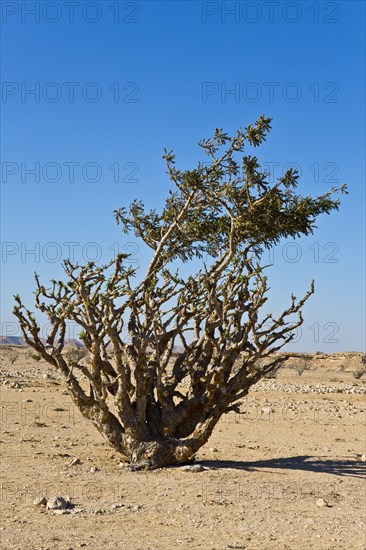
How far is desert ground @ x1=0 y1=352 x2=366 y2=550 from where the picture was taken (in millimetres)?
7379

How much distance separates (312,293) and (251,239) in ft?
4.81

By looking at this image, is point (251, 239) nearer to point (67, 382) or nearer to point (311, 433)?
point (67, 382)

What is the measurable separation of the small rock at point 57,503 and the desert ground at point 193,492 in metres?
0.09

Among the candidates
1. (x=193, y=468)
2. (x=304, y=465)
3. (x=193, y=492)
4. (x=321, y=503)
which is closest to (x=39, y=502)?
(x=193, y=492)

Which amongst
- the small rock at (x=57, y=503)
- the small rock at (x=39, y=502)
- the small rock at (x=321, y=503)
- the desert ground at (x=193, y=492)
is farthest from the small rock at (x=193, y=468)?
the small rock at (x=39, y=502)

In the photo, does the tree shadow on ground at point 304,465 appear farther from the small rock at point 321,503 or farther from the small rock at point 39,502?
the small rock at point 39,502

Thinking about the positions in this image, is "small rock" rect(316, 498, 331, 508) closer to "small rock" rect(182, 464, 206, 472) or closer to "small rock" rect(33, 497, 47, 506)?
"small rock" rect(182, 464, 206, 472)

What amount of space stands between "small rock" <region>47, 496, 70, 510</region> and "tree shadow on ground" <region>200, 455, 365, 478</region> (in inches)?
130

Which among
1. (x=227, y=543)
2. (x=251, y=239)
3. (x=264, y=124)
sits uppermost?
(x=264, y=124)

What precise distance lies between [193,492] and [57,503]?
6.51ft

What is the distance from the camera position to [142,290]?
1123 centimetres

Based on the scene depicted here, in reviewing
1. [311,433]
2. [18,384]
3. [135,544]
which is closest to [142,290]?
[135,544]

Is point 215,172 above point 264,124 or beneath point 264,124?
beneath

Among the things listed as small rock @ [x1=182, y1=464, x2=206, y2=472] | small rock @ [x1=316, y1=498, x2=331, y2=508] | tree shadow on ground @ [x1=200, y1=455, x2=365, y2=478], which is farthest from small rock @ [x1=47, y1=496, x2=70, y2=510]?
small rock @ [x1=316, y1=498, x2=331, y2=508]
